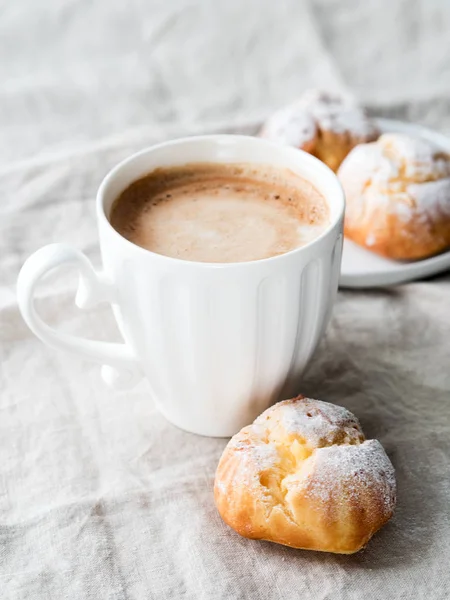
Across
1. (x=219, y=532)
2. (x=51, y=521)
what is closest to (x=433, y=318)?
(x=219, y=532)

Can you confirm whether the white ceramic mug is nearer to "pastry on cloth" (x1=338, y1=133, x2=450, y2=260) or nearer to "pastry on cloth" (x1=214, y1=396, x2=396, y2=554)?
"pastry on cloth" (x1=214, y1=396, x2=396, y2=554)

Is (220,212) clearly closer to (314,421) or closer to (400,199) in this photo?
(314,421)

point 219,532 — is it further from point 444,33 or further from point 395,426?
point 444,33

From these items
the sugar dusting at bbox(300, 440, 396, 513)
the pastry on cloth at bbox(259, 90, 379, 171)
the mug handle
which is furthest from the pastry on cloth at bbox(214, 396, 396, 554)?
the pastry on cloth at bbox(259, 90, 379, 171)

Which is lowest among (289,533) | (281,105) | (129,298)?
(281,105)

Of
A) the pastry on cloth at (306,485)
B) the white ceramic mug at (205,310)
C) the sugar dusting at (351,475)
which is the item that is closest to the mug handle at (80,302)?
the white ceramic mug at (205,310)

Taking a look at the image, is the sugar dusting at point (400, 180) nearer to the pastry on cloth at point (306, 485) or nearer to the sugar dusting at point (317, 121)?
the sugar dusting at point (317, 121)

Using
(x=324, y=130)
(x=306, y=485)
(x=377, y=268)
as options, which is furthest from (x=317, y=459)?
(x=324, y=130)
